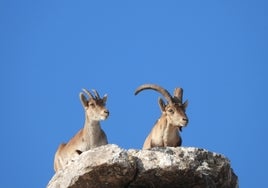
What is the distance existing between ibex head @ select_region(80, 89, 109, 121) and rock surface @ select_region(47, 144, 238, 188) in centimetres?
599

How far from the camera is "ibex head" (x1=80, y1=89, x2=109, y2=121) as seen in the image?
65.4ft

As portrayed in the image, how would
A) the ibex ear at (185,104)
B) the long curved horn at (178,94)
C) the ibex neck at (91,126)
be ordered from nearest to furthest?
the ibex ear at (185,104), the long curved horn at (178,94), the ibex neck at (91,126)

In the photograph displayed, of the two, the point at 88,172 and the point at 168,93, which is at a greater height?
the point at 168,93

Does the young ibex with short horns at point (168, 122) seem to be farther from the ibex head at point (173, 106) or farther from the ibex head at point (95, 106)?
the ibex head at point (95, 106)

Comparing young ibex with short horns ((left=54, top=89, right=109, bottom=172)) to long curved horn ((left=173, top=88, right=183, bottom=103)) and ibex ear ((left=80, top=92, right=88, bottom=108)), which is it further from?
long curved horn ((left=173, top=88, right=183, bottom=103))

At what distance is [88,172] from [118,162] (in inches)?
23.2

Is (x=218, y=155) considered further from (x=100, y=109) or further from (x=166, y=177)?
(x=100, y=109)

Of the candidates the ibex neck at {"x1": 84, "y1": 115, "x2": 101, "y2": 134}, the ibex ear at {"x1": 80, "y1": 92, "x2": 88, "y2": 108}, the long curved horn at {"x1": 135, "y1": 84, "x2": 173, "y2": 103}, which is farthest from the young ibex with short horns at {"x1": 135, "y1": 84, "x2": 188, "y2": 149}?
the ibex ear at {"x1": 80, "y1": 92, "x2": 88, "y2": 108}

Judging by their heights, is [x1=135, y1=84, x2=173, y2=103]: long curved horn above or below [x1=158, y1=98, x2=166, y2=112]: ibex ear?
above

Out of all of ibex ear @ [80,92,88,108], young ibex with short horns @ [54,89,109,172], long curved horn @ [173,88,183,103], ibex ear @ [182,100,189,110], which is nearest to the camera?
ibex ear @ [182,100,189,110]

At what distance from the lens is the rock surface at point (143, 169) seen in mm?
13273

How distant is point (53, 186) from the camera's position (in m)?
13.8

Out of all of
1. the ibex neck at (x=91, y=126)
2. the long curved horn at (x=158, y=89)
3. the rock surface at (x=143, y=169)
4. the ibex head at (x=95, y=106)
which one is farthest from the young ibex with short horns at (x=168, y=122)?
the rock surface at (x=143, y=169)

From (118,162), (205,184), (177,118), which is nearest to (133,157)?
(118,162)
